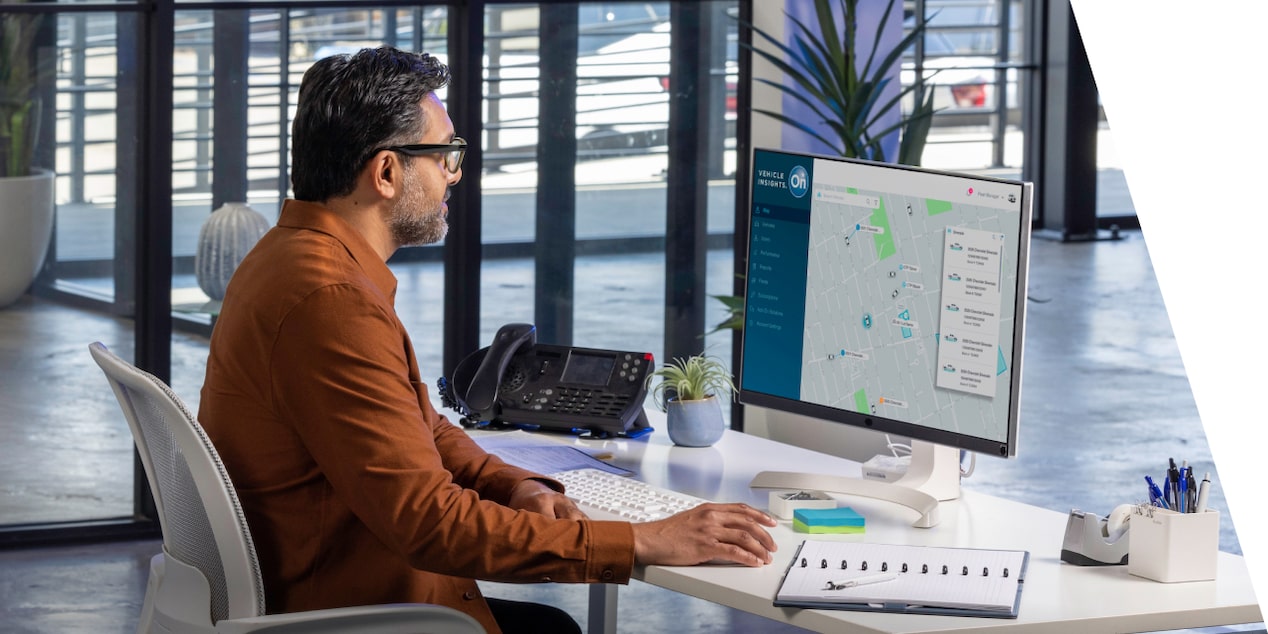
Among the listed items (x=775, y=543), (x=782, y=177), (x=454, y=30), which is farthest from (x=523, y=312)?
(x=775, y=543)

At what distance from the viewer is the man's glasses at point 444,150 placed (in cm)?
228

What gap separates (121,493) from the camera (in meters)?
4.97

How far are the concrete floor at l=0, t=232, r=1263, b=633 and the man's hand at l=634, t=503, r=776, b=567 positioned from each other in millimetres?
2010

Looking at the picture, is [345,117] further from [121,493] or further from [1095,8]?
[121,493]

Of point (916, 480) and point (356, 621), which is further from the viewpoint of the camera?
point (916, 480)

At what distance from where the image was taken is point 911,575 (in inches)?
84.7

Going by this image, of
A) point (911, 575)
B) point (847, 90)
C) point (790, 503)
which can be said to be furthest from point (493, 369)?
point (847, 90)

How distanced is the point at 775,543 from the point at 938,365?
0.39m

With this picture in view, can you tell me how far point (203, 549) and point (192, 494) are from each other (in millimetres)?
81

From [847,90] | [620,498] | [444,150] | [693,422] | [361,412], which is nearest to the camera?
[361,412]

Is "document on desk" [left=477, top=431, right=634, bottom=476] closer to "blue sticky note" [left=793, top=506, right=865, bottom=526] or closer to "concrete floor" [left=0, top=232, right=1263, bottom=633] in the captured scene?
"blue sticky note" [left=793, top=506, right=865, bottom=526]

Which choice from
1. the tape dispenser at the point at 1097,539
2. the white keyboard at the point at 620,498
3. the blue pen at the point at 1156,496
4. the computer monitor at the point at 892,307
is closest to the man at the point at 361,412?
the white keyboard at the point at 620,498

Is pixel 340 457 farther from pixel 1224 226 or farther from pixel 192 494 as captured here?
pixel 1224 226

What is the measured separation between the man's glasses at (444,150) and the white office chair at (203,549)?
1.59ft
